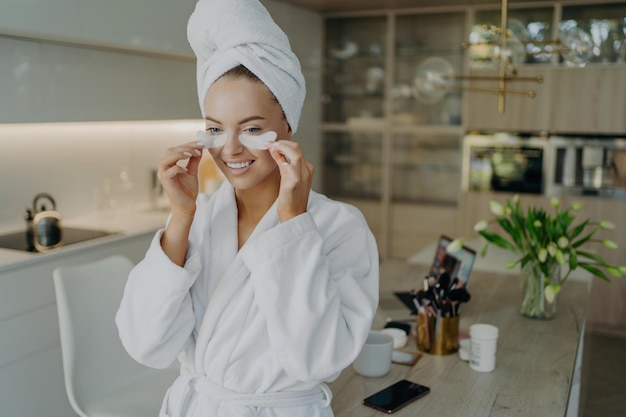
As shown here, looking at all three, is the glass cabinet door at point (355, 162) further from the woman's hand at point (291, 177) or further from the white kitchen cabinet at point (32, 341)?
the woman's hand at point (291, 177)

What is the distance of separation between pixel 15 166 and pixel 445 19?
11.1 feet

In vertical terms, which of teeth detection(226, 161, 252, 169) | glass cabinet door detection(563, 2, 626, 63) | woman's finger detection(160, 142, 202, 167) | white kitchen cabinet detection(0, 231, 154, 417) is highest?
glass cabinet door detection(563, 2, 626, 63)

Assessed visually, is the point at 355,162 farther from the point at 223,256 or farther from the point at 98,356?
the point at 223,256

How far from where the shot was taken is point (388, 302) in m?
2.56

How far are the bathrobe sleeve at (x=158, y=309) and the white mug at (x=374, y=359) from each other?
0.63 metres

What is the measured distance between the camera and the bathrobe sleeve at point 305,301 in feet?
3.82

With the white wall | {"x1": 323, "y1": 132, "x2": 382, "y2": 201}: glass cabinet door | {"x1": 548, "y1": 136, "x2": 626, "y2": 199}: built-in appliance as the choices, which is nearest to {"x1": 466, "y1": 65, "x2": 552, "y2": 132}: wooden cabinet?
{"x1": 548, "y1": 136, "x2": 626, "y2": 199}: built-in appliance

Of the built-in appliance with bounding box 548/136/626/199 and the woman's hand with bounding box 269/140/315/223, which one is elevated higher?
the woman's hand with bounding box 269/140/315/223

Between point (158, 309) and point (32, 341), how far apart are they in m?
1.86

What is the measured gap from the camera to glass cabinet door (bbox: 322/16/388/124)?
5.37m

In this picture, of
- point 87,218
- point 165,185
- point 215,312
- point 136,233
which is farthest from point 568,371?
point 87,218

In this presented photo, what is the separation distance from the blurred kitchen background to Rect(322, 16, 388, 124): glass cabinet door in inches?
0.5

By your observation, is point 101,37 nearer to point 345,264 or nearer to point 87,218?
point 87,218

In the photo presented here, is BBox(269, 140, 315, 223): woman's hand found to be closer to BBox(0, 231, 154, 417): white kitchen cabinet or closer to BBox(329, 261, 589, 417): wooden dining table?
BBox(329, 261, 589, 417): wooden dining table
